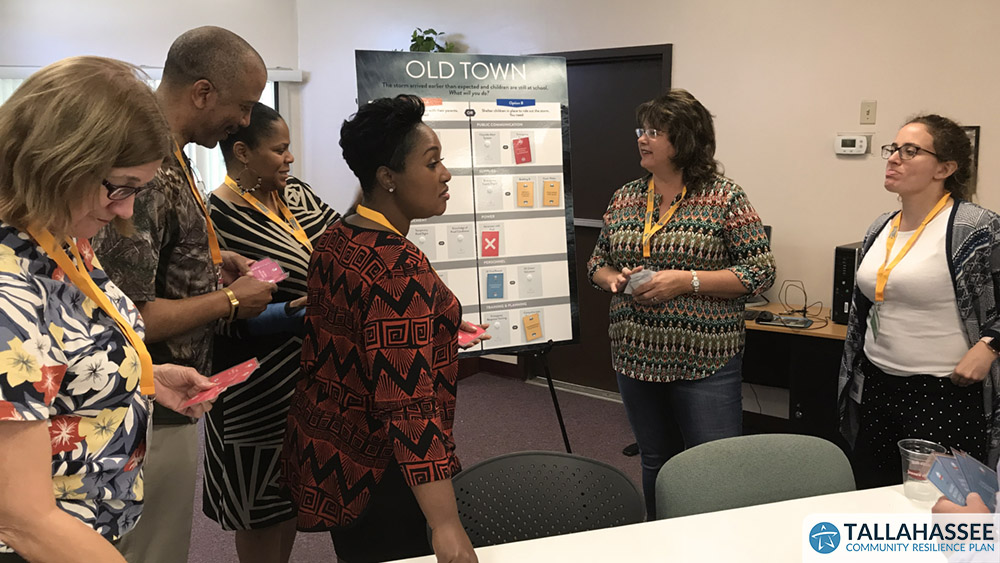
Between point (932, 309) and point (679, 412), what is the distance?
83 cm

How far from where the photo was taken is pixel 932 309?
235cm

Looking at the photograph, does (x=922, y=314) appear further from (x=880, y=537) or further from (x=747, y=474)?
(x=880, y=537)

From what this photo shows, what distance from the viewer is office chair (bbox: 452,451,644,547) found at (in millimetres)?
1697

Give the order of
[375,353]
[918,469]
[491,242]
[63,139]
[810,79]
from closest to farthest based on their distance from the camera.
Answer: [63,139] → [375,353] → [918,469] → [491,242] → [810,79]

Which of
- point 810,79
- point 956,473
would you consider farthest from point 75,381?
point 810,79

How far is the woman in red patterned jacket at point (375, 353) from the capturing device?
137cm

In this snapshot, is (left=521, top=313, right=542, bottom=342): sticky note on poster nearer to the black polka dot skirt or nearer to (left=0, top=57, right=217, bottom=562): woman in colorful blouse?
the black polka dot skirt

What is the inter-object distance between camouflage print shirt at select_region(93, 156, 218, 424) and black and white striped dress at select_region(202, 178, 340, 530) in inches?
8.3

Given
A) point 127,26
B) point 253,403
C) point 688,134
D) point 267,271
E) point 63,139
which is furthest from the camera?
point 127,26

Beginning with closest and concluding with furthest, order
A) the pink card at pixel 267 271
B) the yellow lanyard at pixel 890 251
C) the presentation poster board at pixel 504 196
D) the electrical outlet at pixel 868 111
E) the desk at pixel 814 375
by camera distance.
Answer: the pink card at pixel 267 271 → the yellow lanyard at pixel 890 251 → the presentation poster board at pixel 504 196 → the desk at pixel 814 375 → the electrical outlet at pixel 868 111

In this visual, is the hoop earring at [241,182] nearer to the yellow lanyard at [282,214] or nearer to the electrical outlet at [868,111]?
the yellow lanyard at [282,214]

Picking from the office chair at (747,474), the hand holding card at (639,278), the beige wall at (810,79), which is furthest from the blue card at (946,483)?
the beige wall at (810,79)

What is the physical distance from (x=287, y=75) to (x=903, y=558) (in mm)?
5879

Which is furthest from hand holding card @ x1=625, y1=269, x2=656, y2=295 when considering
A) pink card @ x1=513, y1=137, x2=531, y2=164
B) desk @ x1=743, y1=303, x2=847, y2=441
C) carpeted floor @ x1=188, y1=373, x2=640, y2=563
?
desk @ x1=743, y1=303, x2=847, y2=441
